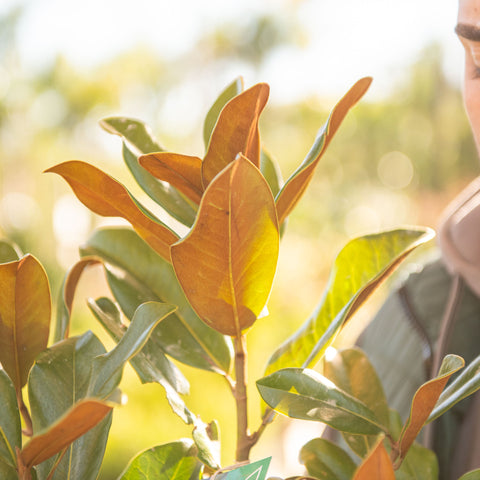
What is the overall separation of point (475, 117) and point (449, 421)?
0.42m

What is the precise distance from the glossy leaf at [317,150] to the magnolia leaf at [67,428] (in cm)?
17

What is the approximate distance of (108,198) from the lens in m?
0.35

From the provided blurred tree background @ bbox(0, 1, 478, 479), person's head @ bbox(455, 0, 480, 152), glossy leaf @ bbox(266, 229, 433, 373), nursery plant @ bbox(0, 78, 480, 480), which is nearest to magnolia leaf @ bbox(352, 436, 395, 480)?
nursery plant @ bbox(0, 78, 480, 480)

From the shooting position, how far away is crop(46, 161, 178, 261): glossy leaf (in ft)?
1.13

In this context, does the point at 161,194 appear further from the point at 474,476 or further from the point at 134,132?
the point at 474,476

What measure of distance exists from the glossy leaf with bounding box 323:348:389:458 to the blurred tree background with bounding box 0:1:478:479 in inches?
185

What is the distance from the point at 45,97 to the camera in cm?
820

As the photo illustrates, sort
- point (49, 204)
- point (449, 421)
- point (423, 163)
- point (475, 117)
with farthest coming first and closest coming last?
1. point (423, 163)
2. point (49, 204)
3. point (449, 421)
4. point (475, 117)

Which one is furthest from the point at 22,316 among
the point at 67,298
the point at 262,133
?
the point at 262,133

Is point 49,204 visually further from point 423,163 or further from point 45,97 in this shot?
point 423,163

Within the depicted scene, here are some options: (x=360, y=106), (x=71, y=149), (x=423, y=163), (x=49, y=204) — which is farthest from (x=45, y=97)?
(x=423, y=163)

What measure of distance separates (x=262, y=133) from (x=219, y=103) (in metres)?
9.37

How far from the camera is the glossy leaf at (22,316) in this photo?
0.35m

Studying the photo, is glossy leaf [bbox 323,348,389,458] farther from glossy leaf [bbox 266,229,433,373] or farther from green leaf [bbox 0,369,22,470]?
green leaf [bbox 0,369,22,470]
